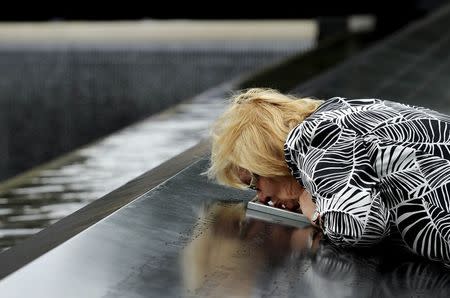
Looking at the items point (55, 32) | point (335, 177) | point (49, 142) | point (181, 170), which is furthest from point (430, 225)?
point (55, 32)

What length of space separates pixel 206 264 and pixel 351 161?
496 mm

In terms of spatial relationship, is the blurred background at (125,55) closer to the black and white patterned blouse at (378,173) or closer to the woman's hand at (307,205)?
the woman's hand at (307,205)

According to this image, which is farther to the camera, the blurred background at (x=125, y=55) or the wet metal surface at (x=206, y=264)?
the blurred background at (x=125, y=55)

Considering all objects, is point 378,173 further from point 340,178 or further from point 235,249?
point 235,249

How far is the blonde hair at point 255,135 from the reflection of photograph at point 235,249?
0.65 ft

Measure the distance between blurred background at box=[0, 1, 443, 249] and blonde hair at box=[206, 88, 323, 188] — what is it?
559 centimetres

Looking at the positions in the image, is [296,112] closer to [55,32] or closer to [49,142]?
[49,142]

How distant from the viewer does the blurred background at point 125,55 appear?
8.66m

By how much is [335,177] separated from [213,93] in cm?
400

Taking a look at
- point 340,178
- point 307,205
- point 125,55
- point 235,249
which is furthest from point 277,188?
point 125,55

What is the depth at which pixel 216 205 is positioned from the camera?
292cm

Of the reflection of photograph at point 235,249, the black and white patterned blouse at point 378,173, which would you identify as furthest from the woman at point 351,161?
the reflection of photograph at point 235,249

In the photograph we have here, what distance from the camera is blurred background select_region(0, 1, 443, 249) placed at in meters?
8.66

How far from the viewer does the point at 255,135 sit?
2.43 meters
